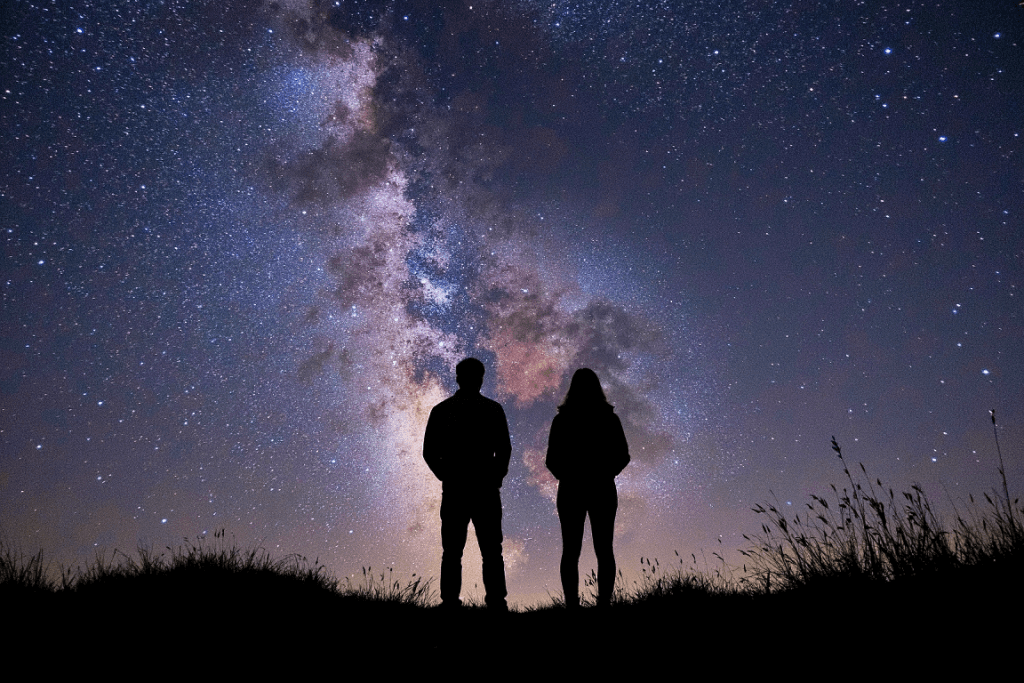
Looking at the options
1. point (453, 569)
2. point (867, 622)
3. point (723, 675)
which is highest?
point (453, 569)

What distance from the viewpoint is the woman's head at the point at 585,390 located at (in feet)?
16.3

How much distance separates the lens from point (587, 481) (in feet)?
15.3

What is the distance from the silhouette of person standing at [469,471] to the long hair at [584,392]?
0.67 metres

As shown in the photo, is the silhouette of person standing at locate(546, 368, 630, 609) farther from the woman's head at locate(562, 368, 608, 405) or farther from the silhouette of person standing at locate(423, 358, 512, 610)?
the silhouette of person standing at locate(423, 358, 512, 610)

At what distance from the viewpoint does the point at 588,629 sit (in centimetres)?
374

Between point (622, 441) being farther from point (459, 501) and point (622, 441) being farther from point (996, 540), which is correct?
point (996, 540)

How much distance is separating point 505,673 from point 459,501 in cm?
201

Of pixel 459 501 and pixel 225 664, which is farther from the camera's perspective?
pixel 459 501

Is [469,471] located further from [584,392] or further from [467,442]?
[584,392]

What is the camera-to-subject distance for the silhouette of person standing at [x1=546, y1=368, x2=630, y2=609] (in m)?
4.64

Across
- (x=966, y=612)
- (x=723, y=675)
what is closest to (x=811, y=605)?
(x=966, y=612)

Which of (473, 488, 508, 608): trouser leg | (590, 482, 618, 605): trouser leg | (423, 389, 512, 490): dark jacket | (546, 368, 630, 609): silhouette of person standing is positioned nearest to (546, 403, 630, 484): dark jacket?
(546, 368, 630, 609): silhouette of person standing

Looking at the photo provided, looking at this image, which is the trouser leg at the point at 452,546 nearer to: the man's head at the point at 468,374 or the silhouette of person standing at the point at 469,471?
the silhouette of person standing at the point at 469,471

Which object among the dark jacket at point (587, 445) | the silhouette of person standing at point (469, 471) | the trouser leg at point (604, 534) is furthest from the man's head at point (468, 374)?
the trouser leg at point (604, 534)
